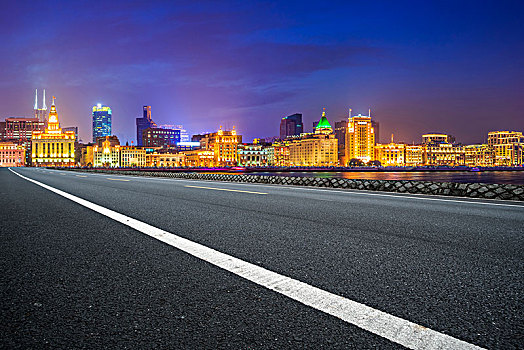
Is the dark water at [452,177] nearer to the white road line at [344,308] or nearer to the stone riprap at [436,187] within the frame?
the stone riprap at [436,187]

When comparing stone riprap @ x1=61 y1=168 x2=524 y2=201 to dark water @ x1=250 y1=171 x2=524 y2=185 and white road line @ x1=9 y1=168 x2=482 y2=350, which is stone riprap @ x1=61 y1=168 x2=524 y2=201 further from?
dark water @ x1=250 y1=171 x2=524 y2=185

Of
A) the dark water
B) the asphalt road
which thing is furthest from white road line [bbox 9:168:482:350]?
the dark water

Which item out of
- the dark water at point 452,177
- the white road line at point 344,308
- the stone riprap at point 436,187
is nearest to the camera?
the white road line at point 344,308

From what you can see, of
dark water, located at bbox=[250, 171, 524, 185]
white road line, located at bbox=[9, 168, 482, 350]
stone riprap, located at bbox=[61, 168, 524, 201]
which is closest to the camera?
white road line, located at bbox=[9, 168, 482, 350]

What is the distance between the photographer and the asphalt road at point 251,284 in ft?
6.76

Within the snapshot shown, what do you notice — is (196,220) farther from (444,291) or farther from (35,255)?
(444,291)

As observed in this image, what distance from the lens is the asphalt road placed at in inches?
81.1

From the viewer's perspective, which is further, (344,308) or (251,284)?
(251,284)

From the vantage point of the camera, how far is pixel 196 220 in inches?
245

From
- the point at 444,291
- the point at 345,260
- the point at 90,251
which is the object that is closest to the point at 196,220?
the point at 90,251

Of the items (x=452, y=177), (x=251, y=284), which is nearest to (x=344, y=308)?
(x=251, y=284)

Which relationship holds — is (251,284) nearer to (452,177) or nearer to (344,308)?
(344,308)

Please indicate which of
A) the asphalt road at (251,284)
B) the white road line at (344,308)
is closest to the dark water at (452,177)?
the asphalt road at (251,284)

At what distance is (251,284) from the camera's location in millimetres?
2844
